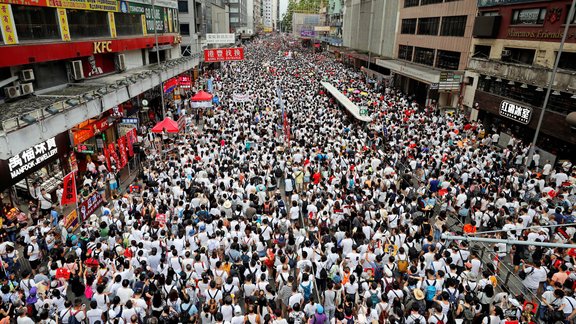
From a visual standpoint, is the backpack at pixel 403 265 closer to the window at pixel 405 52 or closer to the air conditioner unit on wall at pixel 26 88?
the air conditioner unit on wall at pixel 26 88

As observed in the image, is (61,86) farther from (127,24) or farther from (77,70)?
(127,24)

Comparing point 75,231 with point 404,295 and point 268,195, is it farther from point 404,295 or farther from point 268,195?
point 404,295

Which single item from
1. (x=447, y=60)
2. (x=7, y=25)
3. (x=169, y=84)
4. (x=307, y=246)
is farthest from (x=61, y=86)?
(x=447, y=60)

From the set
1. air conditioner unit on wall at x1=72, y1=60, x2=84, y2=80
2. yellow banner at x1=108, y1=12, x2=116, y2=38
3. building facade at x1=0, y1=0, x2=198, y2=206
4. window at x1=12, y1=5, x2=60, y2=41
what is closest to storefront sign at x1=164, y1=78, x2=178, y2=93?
building facade at x1=0, y1=0, x2=198, y2=206

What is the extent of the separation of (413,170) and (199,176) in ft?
28.1

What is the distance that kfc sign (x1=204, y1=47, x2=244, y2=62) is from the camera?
3073cm

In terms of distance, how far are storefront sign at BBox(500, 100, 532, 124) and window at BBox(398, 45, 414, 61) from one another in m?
18.5

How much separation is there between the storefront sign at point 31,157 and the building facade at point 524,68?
21.6 meters

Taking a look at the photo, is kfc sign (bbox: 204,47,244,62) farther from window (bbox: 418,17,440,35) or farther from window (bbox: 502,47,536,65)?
window (bbox: 502,47,536,65)

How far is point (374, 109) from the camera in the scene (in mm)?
26422

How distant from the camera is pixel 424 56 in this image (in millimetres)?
34781

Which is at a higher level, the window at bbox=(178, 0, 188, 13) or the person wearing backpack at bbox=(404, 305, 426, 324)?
the window at bbox=(178, 0, 188, 13)

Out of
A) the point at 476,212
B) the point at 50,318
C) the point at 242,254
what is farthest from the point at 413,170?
the point at 50,318

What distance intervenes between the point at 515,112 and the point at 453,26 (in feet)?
37.3
